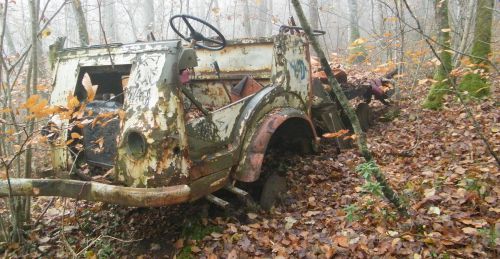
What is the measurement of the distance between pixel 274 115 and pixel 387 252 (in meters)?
1.63

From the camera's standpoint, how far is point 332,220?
138 inches

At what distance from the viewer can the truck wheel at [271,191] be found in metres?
3.92

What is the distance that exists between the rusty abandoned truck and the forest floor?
39 cm

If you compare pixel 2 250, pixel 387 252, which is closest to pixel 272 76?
pixel 387 252

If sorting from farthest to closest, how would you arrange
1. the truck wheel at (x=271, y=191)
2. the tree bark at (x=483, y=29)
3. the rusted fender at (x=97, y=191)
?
the tree bark at (x=483, y=29) → the truck wheel at (x=271, y=191) → the rusted fender at (x=97, y=191)

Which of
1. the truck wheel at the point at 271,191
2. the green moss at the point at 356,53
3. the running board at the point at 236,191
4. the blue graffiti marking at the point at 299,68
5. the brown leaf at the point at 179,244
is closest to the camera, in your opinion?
the brown leaf at the point at 179,244

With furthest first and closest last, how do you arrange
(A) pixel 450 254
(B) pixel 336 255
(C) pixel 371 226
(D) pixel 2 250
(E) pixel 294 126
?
(E) pixel 294 126
(D) pixel 2 250
(C) pixel 371 226
(B) pixel 336 255
(A) pixel 450 254

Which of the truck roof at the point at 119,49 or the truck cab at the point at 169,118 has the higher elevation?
the truck roof at the point at 119,49

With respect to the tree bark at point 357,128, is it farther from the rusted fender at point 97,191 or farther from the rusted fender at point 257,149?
the rusted fender at point 97,191

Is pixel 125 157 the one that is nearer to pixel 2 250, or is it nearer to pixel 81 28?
pixel 2 250

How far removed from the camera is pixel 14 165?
181 inches

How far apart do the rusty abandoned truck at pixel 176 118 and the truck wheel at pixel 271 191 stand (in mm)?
48

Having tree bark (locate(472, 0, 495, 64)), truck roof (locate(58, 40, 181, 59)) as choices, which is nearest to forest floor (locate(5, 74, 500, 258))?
truck roof (locate(58, 40, 181, 59))

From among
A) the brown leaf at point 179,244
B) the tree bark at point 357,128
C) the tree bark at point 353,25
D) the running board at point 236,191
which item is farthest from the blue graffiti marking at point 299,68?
the tree bark at point 353,25
